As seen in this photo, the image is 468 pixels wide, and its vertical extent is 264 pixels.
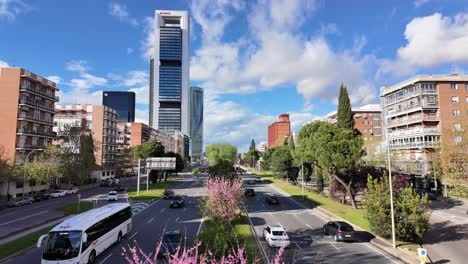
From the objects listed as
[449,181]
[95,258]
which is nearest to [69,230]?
[95,258]

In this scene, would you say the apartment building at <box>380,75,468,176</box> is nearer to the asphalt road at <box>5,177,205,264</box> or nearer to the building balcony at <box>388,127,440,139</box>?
the building balcony at <box>388,127,440,139</box>

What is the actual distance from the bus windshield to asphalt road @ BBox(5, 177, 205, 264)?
3.17m

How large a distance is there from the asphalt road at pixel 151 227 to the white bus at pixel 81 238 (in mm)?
1154

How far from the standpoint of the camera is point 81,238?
18.4 m

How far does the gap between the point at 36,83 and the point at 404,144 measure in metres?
84.8

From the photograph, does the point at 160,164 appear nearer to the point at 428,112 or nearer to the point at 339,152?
the point at 339,152

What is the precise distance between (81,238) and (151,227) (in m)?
13.1

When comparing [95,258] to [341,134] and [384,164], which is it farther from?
[384,164]

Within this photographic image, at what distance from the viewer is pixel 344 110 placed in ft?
176

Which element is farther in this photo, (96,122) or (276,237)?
(96,122)

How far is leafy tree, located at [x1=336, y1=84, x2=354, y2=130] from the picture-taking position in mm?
52844

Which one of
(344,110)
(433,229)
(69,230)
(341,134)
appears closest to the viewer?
(69,230)

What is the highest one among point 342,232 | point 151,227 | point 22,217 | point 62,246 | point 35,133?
point 35,133

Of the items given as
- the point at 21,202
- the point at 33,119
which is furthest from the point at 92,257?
the point at 33,119
